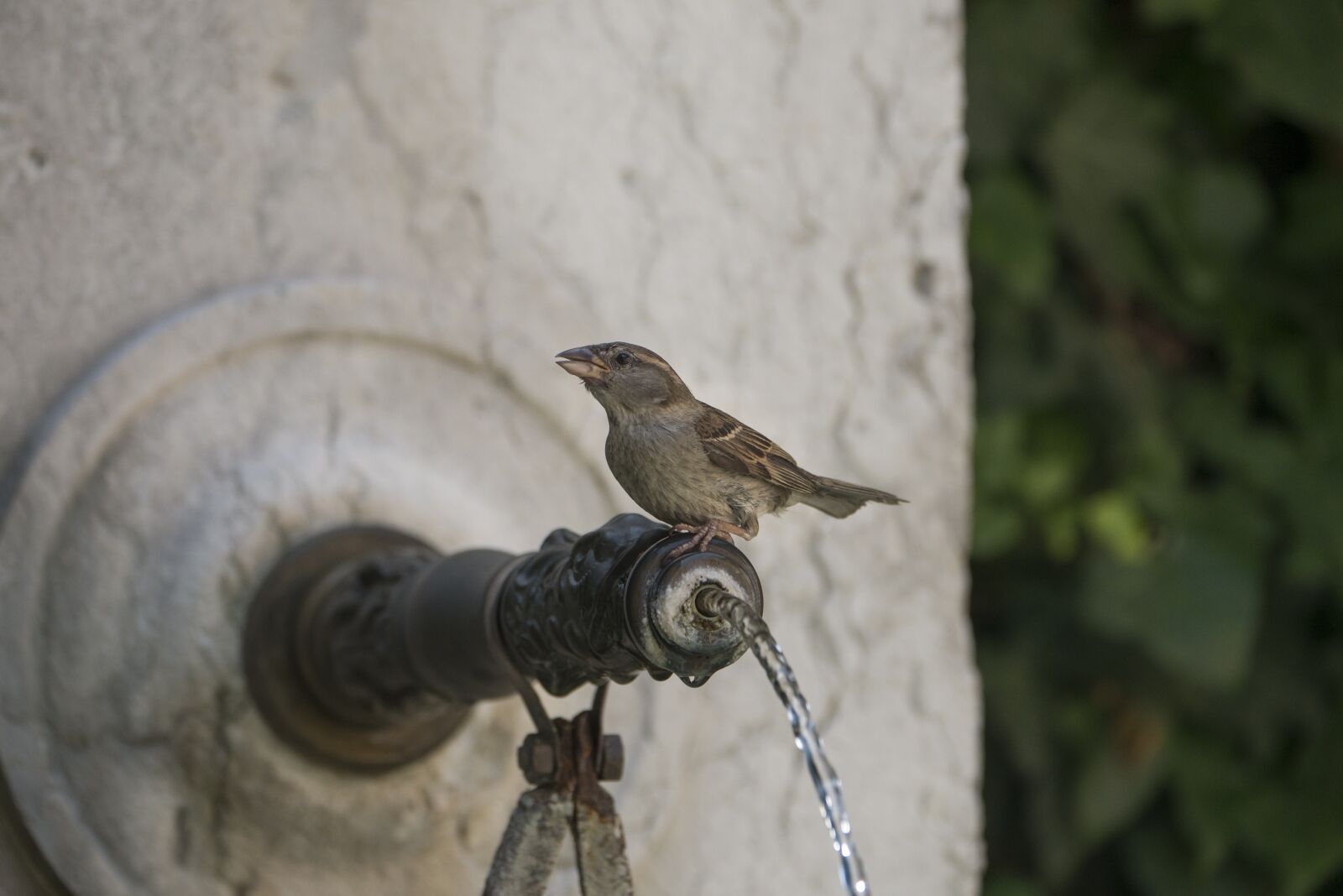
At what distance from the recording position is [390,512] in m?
1.13

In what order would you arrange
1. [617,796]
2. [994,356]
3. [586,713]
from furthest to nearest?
[994,356]
[617,796]
[586,713]

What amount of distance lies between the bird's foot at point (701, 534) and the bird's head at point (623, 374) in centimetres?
10

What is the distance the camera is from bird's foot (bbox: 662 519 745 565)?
78 centimetres

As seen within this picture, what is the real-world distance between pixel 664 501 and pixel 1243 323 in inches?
50.3

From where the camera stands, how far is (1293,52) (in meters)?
1.69

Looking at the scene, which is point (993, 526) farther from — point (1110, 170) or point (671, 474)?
point (671, 474)

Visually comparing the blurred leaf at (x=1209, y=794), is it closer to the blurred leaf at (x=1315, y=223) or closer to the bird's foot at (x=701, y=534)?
the blurred leaf at (x=1315, y=223)

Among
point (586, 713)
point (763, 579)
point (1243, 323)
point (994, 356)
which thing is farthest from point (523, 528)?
point (1243, 323)

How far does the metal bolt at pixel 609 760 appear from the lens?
90cm

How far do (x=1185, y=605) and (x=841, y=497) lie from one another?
33.9 inches

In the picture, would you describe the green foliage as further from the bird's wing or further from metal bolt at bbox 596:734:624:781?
metal bolt at bbox 596:734:624:781

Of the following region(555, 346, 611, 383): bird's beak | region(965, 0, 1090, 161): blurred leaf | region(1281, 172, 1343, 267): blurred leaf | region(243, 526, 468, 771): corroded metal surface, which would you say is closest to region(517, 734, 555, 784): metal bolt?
region(243, 526, 468, 771): corroded metal surface

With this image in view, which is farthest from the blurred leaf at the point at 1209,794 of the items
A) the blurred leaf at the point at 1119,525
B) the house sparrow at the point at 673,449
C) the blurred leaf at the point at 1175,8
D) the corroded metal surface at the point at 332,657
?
the corroded metal surface at the point at 332,657

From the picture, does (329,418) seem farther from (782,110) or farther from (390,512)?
(782,110)
